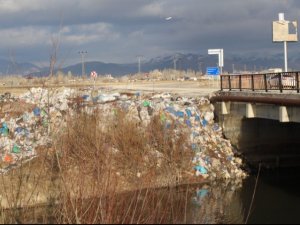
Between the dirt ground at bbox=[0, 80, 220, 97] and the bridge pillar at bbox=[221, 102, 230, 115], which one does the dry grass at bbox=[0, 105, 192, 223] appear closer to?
the bridge pillar at bbox=[221, 102, 230, 115]

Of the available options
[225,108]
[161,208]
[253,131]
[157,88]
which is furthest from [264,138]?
[157,88]

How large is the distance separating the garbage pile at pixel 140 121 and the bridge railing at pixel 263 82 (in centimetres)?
187

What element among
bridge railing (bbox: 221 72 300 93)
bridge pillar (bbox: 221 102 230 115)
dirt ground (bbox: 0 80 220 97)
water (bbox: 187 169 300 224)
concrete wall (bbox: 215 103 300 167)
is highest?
bridge railing (bbox: 221 72 300 93)

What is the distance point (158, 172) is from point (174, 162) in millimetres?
1488

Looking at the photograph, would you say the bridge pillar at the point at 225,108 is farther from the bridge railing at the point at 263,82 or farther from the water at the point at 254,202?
the water at the point at 254,202

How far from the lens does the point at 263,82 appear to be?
26.7 meters

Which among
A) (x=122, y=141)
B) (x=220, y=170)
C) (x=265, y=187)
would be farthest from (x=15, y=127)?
(x=265, y=187)

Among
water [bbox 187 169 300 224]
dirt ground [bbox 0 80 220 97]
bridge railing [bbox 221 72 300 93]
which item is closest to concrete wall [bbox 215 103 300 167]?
bridge railing [bbox 221 72 300 93]

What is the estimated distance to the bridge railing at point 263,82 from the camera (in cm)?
2388

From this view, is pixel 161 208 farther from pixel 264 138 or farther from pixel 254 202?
pixel 264 138

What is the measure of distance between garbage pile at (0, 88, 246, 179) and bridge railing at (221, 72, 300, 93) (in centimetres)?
187

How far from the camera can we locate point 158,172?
2355 cm

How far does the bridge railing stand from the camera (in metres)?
23.9

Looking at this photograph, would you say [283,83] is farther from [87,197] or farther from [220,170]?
[87,197]
